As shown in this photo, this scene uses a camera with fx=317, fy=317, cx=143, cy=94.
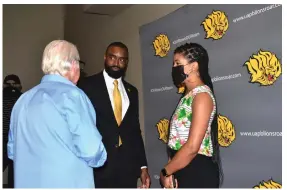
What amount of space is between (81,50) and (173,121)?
3746 millimetres

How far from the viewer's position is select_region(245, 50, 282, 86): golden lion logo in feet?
6.72

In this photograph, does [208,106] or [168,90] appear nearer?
[208,106]

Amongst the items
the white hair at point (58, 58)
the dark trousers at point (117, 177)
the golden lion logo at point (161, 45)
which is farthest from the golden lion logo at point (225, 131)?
the white hair at point (58, 58)

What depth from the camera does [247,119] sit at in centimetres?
225

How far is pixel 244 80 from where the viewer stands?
90.0 inches

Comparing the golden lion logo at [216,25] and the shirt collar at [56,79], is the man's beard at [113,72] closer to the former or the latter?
the golden lion logo at [216,25]

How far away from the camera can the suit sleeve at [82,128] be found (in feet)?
5.15

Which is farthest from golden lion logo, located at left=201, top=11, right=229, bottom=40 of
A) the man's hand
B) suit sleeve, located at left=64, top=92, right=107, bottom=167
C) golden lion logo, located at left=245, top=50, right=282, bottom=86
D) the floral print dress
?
suit sleeve, located at left=64, top=92, right=107, bottom=167

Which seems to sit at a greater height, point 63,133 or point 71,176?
point 63,133

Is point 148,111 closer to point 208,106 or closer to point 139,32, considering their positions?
point 139,32

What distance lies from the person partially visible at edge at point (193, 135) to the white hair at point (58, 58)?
77 centimetres

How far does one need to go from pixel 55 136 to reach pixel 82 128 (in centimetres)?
14

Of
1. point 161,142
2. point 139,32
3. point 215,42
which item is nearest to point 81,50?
point 139,32

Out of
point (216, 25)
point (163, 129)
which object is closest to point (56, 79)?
point (216, 25)
